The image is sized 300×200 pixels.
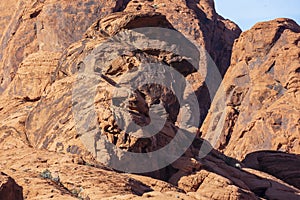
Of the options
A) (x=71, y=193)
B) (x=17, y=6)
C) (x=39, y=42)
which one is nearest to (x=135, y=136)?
(x=71, y=193)

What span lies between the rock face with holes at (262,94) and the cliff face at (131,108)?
9 centimetres

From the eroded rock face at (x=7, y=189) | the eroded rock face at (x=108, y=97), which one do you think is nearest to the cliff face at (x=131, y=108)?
the eroded rock face at (x=108, y=97)

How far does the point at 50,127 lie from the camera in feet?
98.9

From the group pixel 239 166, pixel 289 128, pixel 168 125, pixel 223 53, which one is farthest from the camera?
pixel 223 53

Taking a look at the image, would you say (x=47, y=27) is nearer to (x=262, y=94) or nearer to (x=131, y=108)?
(x=262, y=94)

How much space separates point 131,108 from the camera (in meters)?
28.8

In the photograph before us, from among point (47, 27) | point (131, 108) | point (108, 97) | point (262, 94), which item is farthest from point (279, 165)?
point (47, 27)

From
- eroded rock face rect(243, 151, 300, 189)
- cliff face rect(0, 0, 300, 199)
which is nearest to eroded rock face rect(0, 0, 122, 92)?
cliff face rect(0, 0, 300, 199)

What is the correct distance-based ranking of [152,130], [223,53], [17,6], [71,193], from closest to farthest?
1. [71,193]
2. [152,130]
3. [17,6]
4. [223,53]

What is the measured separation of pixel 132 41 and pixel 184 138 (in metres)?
6.34

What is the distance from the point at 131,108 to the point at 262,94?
90.3ft

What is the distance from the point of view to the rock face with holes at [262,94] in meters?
49.9

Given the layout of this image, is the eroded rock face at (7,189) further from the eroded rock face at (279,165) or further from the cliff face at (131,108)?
the eroded rock face at (279,165)

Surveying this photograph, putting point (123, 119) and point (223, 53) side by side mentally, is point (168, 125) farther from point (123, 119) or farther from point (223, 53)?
point (223, 53)
